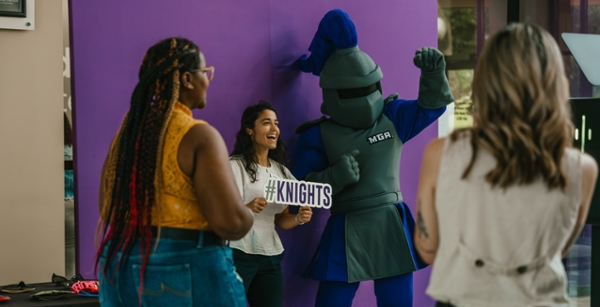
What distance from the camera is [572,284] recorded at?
19.4ft

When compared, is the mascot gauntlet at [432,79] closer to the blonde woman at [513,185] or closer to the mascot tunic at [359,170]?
the mascot tunic at [359,170]

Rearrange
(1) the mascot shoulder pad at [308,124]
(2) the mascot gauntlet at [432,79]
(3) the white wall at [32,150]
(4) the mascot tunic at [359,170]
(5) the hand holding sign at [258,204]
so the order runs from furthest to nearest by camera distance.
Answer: (1) the mascot shoulder pad at [308,124], (4) the mascot tunic at [359,170], (2) the mascot gauntlet at [432,79], (3) the white wall at [32,150], (5) the hand holding sign at [258,204]

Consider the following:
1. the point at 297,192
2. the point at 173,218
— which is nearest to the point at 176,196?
the point at 173,218

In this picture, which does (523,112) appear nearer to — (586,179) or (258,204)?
(586,179)

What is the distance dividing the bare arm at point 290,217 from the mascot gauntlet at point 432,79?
811 millimetres

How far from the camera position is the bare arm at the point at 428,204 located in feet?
5.66

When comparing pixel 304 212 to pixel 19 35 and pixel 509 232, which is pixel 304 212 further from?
pixel 509 232

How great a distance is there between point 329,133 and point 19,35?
1.59 m

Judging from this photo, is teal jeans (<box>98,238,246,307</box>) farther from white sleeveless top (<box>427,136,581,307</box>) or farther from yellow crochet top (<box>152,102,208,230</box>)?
white sleeveless top (<box>427,136,581,307</box>)

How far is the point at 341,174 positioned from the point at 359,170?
0.15m

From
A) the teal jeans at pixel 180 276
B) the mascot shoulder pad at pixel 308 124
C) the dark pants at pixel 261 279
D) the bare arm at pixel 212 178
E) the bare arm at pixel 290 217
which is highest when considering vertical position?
the mascot shoulder pad at pixel 308 124

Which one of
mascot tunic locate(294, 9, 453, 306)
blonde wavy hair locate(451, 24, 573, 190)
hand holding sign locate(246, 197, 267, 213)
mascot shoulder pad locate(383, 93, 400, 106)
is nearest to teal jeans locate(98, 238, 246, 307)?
blonde wavy hair locate(451, 24, 573, 190)

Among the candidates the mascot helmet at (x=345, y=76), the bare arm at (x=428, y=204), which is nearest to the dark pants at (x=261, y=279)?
the mascot helmet at (x=345, y=76)

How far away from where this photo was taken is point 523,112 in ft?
5.40
